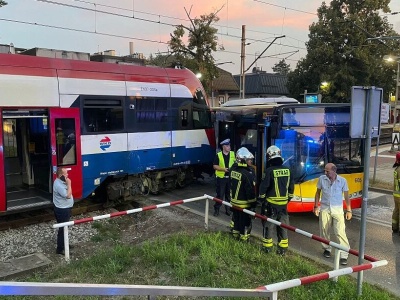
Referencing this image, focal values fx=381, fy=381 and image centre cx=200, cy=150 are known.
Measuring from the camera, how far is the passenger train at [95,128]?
7.91 meters

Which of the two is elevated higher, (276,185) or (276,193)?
(276,185)

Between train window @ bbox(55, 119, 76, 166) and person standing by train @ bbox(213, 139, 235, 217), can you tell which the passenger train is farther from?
person standing by train @ bbox(213, 139, 235, 217)

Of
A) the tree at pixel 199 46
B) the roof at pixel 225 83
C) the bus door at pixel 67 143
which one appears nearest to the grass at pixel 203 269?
the bus door at pixel 67 143

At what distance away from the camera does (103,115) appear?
29.9 ft

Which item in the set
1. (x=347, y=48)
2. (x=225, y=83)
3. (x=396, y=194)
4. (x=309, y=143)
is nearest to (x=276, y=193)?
(x=309, y=143)

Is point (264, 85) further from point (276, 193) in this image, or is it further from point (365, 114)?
point (365, 114)

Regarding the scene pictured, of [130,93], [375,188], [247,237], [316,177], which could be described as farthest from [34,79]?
[375,188]

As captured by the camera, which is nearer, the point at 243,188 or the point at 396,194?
the point at 243,188

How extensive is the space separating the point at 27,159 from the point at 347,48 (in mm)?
27995

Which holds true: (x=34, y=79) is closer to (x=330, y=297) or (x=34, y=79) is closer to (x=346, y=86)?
(x=330, y=297)

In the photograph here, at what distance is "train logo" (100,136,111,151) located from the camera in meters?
9.05

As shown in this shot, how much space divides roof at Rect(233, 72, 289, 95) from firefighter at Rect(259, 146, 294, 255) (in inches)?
1680

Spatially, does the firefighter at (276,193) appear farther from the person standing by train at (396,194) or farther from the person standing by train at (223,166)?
the person standing by train at (223,166)

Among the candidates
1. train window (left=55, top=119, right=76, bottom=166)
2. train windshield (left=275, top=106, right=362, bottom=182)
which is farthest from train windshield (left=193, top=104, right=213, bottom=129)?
train window (left=55, top=119, right=76, bottom=166)
